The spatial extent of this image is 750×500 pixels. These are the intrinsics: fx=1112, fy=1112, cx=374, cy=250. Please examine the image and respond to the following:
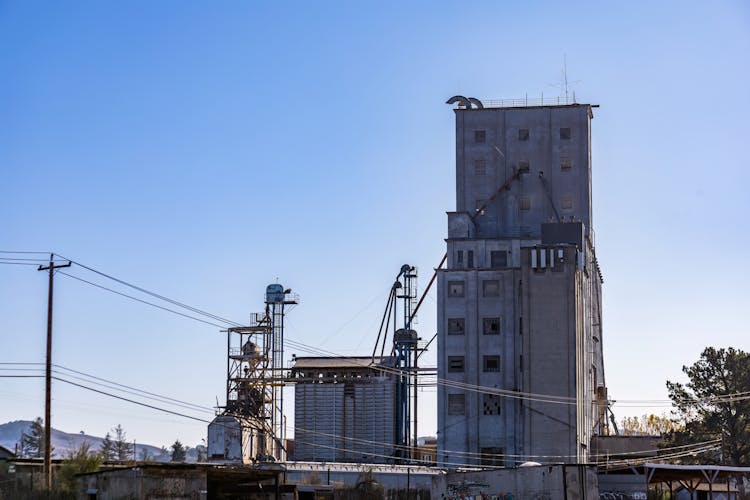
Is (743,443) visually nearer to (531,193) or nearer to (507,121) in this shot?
(531,193)

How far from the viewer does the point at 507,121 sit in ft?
344

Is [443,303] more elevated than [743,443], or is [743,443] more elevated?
[443,303]

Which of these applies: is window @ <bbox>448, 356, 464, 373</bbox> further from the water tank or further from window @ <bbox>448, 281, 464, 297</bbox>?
the water tank

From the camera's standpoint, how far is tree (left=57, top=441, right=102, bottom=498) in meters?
47.9

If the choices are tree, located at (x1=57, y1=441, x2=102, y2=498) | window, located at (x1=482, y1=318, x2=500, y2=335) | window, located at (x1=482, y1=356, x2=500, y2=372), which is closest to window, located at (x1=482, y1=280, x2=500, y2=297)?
window, located at (x1=482, y1=318, x2=500, y2=335)

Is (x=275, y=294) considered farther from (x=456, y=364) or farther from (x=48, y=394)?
(x=48, y=394)

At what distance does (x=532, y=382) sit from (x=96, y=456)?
43.3 m

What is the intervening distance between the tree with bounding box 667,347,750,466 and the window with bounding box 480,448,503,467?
891 inches

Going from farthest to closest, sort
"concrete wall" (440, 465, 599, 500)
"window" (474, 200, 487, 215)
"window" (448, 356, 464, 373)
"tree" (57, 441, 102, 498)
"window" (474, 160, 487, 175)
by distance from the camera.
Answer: "window" (474, 160, 487, 175), "window" (474, 200, 487, 215), "window" (448, 356, 464, 373), "concrete wall" (440, 465, 599, 500), "tree" (57, 441, 102, 498)

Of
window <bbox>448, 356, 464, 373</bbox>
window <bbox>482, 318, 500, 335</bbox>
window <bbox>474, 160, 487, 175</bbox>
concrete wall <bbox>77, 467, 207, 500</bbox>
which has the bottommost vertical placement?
concrete wall <bbox>77, 467, 207, 500</bbox>

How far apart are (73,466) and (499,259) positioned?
53.0 meters

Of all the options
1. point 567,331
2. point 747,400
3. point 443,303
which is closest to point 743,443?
point 747,400

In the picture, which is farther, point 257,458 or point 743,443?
point 743,443

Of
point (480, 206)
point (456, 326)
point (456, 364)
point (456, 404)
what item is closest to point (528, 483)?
point (456, 404)
